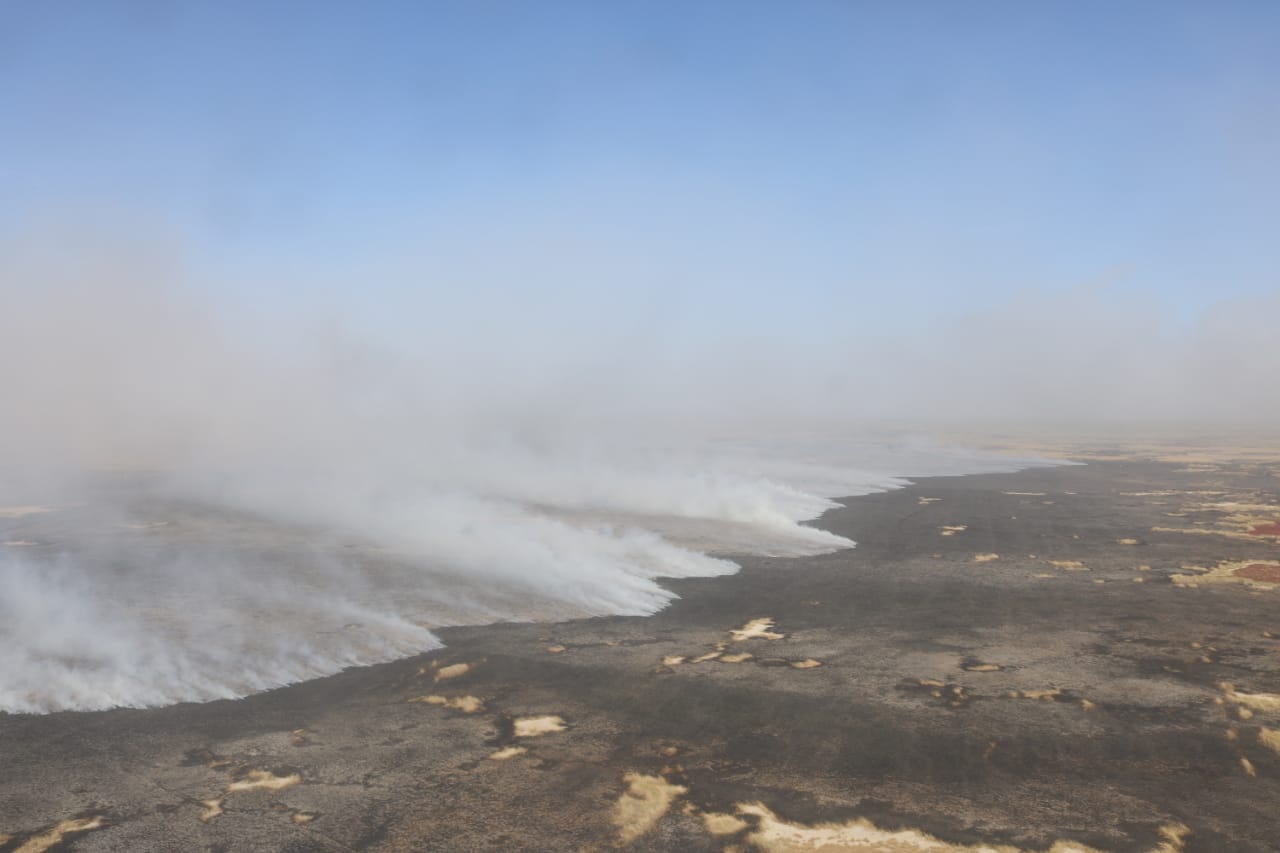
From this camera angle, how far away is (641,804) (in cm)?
821

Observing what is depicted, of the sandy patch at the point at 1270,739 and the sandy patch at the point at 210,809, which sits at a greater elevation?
the sandy patch at the point at 1270,739

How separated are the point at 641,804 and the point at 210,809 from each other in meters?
4.20

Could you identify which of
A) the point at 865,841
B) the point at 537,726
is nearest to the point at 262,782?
the point at 537,726

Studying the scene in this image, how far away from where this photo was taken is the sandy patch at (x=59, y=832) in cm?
738

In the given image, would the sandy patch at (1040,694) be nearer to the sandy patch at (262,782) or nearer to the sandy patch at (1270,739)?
the sandy patch at (1270,739)

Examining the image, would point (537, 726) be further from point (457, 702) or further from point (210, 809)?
point (210, 809)

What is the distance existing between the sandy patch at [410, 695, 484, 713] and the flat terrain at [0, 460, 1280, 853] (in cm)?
5

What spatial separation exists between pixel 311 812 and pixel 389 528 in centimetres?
1741

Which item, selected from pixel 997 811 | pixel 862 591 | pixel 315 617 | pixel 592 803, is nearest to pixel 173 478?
pixel 315 617

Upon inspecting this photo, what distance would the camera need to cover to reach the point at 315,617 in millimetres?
15273

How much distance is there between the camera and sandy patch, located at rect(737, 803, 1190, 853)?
7.39 metres

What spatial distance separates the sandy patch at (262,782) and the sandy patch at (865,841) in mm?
4793

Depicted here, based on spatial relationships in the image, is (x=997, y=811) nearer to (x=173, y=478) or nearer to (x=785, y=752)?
(x=785, y=752)

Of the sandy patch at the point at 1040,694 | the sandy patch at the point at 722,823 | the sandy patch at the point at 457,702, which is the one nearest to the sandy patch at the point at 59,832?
the sandy patch at the point at 457,702
